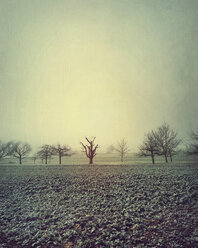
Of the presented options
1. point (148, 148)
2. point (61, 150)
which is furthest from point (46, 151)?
point (148, 148)

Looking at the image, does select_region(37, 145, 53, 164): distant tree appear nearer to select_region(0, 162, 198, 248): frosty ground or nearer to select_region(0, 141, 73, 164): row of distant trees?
select_region(0, 141, 73, 164): row of distant trees

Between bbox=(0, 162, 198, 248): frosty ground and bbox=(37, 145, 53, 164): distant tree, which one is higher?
bbox=(37, 145, 53, 164): distant tree

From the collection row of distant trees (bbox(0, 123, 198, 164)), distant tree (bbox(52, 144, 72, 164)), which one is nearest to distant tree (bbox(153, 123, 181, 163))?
row of distant trees (bbox(0, 123, 198, 164))

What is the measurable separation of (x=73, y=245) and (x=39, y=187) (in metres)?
13.9

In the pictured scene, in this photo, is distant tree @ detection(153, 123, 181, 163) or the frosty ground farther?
distant tree @ detection(153, 123, 181, 163)

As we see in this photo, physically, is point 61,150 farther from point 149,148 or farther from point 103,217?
point 103,217

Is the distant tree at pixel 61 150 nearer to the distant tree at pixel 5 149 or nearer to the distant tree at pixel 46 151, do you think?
the distant tree at pixel 46 151

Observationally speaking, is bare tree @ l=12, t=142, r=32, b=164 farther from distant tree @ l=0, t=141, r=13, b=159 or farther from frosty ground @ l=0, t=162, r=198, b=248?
frosty ground @ l=0, t=162, r=198, b=248

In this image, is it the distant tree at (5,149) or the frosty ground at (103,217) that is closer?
the frosty ground at (103,217)

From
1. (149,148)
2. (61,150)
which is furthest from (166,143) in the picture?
(61,150)

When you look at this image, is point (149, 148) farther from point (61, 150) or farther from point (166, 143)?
point (61, 150)

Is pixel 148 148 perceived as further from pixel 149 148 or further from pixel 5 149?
pixel 5 149

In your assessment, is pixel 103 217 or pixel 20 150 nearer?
pixel 103 217

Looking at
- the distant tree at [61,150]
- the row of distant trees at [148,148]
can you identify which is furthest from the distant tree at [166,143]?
the distant tree at [61,150]
